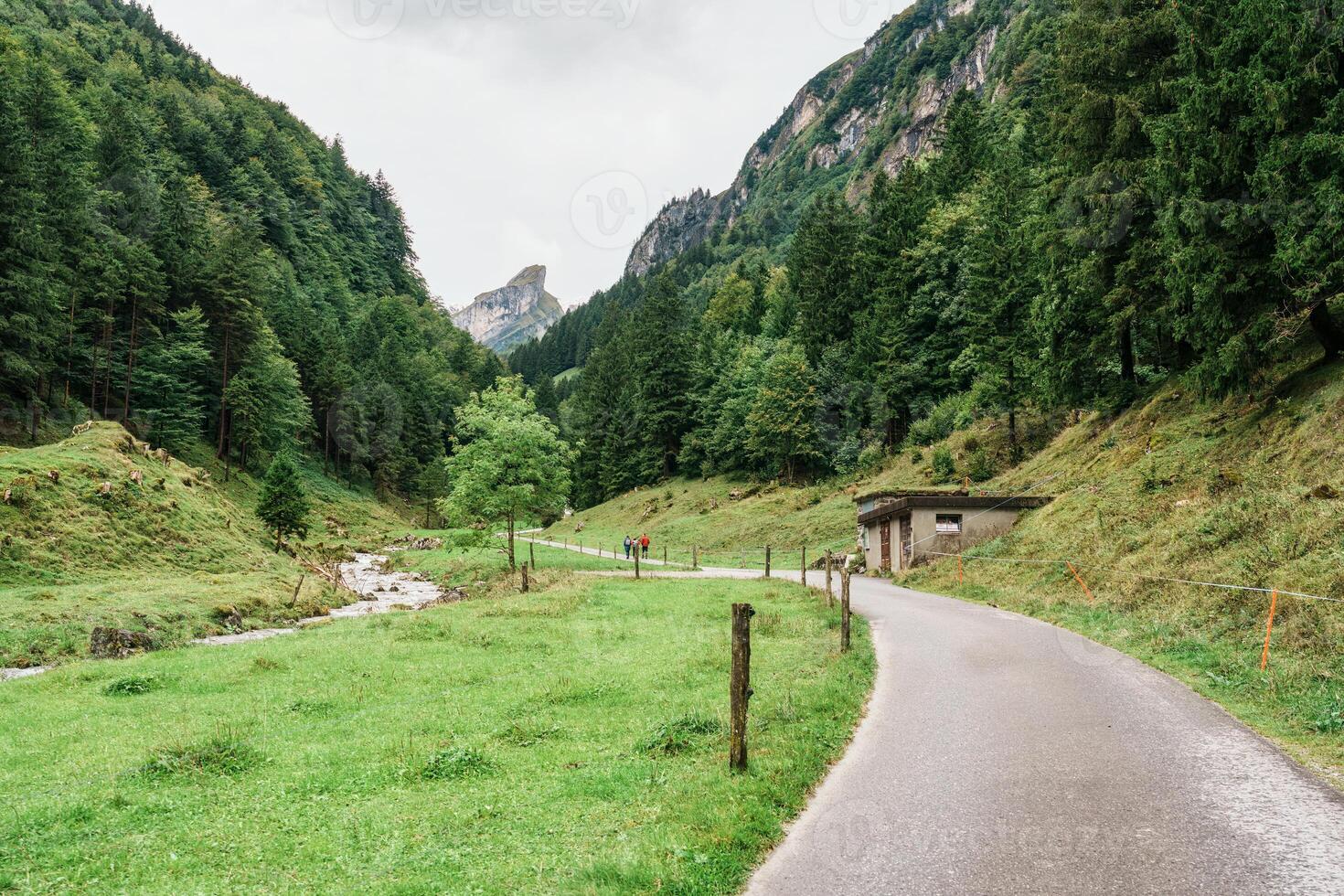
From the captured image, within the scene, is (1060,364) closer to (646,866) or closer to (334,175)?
(646,866)

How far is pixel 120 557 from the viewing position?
91.4 feet

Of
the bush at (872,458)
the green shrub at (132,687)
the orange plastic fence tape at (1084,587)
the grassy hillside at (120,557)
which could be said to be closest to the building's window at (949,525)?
the orange plastic fence tape at (1084,587)

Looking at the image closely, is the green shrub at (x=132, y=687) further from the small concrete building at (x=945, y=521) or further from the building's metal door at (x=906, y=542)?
the building's metal door at (x=906, y=542)

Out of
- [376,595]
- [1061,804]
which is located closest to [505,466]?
[376,595]

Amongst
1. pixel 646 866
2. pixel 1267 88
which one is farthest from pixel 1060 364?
pixel 646 866

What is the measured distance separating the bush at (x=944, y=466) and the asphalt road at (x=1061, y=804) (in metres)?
33.0

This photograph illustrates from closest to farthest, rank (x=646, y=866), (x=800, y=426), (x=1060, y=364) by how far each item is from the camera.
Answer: (x=646, y=866), (x=1060, y=364), (x=800, y=426)

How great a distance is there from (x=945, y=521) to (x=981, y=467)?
11.8m

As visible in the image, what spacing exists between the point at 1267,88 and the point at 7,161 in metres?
63.0

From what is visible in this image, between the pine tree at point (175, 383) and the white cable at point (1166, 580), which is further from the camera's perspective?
the pine tree at point (175, 383)

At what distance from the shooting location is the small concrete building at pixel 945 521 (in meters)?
30.5

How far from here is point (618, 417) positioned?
8662cm

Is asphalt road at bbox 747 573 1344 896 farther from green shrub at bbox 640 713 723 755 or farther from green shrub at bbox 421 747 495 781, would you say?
green shrub at bbox 421 747 495 781

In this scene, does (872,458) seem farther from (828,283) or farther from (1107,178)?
(1107,178)
